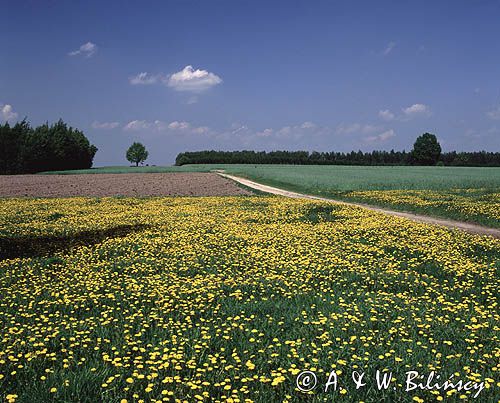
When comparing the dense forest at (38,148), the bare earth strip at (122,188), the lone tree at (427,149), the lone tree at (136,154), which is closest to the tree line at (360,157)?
the lone tree at (427,149)

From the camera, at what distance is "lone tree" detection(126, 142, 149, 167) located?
173212 mm

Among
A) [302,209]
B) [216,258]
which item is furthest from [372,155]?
[216,258]

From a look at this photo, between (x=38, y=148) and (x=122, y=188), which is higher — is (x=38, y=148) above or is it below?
above

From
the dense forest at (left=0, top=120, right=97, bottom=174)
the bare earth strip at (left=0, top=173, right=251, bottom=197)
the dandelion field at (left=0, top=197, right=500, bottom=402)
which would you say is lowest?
the dandelion field at (left=0, top=197, right=500, bottom=402)

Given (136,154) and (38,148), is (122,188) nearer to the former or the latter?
(38,148)

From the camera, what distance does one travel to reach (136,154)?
173 meters

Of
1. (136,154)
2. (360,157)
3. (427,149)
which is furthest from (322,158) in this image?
(136,154)

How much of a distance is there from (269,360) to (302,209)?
16500 millimetres

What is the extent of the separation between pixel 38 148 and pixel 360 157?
111422 mm

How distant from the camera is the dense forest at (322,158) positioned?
143875mm

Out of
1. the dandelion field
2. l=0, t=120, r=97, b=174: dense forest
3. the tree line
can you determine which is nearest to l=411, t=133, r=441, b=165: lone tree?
the tree line

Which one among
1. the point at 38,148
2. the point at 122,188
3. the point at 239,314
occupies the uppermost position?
A: the point at 38,148

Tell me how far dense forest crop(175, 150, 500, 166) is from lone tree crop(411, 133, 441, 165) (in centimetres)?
262

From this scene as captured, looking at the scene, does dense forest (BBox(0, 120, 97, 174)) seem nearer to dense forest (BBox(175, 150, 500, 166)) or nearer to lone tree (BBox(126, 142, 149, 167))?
dense forest (BBox(175, 150, 500, 166))
